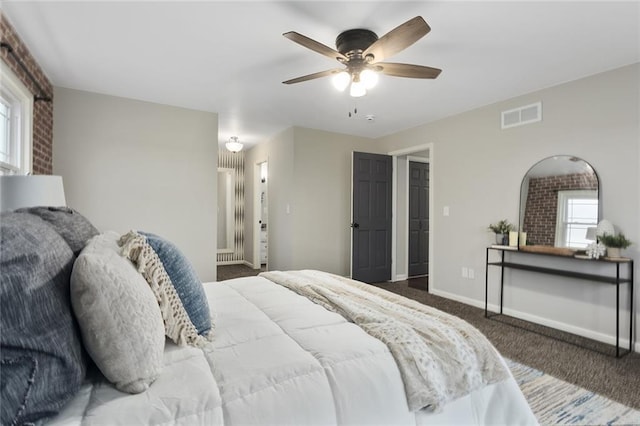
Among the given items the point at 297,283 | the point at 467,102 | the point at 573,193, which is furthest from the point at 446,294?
the point at 297,283

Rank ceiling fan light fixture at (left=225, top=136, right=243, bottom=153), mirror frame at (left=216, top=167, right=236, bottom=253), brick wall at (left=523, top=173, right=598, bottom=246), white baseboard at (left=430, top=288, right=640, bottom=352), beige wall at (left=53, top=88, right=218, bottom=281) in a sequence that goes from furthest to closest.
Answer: mirror frame at (left=216, top=167, right=236, bottom=253)
ceiling fan light fixture at (left=225, top=136, right=243, bottom=153)
beige wall at (left=53, top=88, right=218, bottom=281)
brick wall at (left=523, top=173, right=598, bottom=246)
white baseboard at (left=430, top=288, right=640, bottom=352)

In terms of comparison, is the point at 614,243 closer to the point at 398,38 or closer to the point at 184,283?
the point at 398,38

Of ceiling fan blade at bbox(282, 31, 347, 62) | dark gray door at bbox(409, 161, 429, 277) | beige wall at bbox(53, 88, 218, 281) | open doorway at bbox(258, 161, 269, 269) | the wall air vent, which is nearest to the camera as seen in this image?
ceiling fan blade at bbox(282, 31, 347, 62)

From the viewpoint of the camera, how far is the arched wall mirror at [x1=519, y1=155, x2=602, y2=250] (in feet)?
9.81

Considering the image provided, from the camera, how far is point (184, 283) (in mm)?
1244

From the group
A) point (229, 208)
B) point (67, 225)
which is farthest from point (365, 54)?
point (229, 208)

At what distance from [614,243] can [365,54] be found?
2635 mm

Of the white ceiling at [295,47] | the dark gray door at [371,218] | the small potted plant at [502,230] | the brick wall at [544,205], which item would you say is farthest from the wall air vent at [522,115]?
the dark gray door at [371,218]

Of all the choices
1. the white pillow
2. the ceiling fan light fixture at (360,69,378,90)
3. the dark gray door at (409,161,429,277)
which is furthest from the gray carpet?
the white pillow

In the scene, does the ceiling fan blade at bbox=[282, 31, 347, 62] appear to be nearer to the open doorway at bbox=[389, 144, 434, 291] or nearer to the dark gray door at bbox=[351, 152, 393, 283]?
the dark gray door at bbox=[351, 152, 393, 283]

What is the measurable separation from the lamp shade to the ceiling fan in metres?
1.75

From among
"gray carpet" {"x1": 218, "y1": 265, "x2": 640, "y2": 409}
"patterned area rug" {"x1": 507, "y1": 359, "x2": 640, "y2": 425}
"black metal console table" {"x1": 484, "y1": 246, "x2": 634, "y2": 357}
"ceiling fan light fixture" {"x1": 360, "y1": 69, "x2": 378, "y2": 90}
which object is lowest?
"gray carpet" {"x1": 218, "y1": 265, "x2": 640, "y2": 409}

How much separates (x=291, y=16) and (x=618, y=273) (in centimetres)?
329

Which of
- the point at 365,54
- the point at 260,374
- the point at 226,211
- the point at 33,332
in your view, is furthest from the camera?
the point at 226,211
